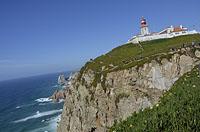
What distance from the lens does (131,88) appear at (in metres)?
72.9

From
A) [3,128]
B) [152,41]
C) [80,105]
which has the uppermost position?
[152,41]

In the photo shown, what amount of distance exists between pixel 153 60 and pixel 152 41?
43119 mm

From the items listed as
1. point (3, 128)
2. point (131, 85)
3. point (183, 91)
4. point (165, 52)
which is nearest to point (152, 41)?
point (165, 52)

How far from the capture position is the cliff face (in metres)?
71.0

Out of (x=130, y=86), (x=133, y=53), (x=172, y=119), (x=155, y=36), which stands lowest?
(x=130, y=86)

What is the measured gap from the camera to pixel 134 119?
1611 centimetres

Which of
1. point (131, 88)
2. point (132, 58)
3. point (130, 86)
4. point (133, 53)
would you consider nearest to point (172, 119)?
point (131, 88)

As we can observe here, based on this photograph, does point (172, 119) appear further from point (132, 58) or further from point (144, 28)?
point (144, 28)

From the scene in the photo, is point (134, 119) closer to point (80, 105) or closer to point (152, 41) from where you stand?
point (80, 105)

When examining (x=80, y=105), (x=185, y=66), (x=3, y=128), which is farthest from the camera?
(x=3, y=128)

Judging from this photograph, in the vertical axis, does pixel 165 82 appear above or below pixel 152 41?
below

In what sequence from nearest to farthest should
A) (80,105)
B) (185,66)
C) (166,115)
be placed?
(166,115), (185,66), (80,105)

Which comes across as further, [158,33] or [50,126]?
[50,126]

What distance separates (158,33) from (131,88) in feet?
174
